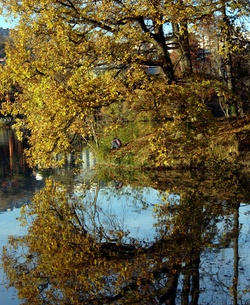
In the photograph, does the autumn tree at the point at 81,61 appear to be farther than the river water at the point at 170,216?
Yes

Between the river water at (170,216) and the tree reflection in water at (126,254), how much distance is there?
0.08ft

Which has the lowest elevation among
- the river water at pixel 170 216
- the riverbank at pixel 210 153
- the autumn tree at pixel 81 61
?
the river water at pixel 170 216

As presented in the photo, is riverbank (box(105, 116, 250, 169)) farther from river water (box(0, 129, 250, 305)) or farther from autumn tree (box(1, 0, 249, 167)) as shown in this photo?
autumn tree (box(1, 0, 249, 167))

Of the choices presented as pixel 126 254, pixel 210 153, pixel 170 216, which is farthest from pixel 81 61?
pixel 126 254

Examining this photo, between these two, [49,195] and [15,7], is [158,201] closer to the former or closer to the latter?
[49,195]

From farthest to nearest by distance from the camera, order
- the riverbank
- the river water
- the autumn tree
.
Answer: the riverbank
the autumn tree
the river water

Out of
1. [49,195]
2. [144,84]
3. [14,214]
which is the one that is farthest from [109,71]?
[14,214]

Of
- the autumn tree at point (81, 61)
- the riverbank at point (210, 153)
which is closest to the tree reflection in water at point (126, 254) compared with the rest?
the autumn tree at point (81, 61)

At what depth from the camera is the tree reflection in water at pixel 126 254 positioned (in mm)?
6414

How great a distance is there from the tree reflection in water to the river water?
0.02m

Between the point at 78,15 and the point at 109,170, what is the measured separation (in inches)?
302

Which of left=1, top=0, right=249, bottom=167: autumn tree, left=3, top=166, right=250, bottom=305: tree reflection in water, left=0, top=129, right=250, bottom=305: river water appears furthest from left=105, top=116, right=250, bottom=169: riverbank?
left=3, top=166, right=250, bottom=305: tree reflection in water

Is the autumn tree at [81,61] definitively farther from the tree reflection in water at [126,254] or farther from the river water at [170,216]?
the tree reflection in water at [126,254]

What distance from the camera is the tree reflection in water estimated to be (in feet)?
21.0
